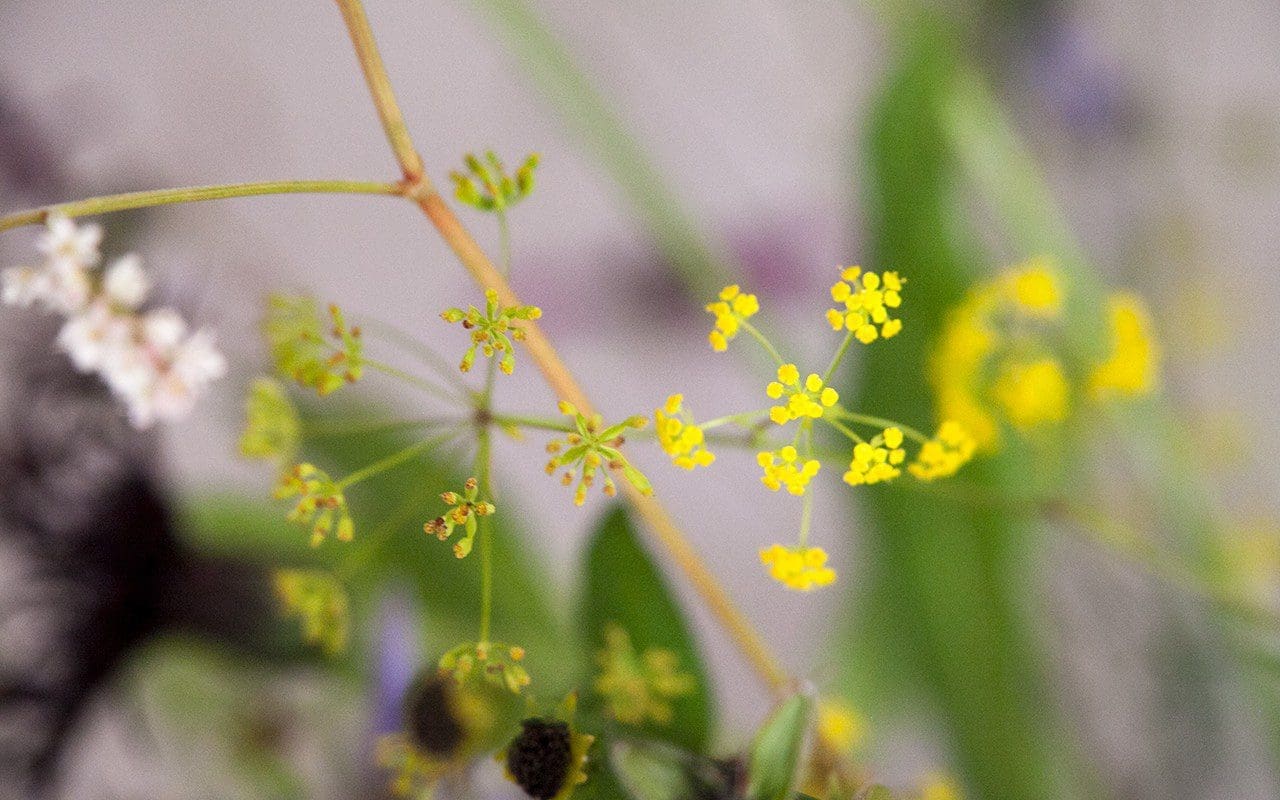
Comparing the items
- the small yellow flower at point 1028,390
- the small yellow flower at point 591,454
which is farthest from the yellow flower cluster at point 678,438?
the small yellow flower at point 1028,390

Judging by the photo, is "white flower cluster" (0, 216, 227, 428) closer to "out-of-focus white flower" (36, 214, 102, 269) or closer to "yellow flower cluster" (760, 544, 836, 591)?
"out-of-focus white flower" (36, 214, 102, 269)

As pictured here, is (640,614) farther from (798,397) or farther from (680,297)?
(680,297)

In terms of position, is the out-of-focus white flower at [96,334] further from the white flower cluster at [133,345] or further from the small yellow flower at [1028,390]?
the small yellow flower at [1028,390]

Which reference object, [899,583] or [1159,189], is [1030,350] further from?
[1159,189]

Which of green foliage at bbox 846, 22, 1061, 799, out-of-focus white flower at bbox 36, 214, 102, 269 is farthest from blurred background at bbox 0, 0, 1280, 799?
out-of-focus white flower at bbox 36, 214, 102, 269

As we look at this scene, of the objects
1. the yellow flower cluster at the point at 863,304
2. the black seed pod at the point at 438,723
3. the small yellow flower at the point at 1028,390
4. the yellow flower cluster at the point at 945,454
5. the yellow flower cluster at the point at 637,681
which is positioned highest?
the small yellow flower at the point at 1028,390

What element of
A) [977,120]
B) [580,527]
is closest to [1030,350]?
[977,120]

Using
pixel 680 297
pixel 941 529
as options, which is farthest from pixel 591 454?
pixel 680 297
